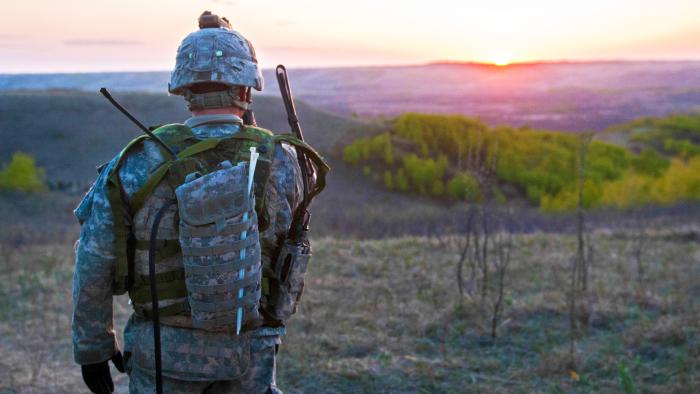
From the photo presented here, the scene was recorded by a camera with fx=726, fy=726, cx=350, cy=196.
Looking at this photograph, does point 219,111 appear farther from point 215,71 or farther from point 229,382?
point 229,382

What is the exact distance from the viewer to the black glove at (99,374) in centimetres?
241

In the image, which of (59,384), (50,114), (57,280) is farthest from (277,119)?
(59,384)

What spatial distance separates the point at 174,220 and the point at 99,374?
0.62 m

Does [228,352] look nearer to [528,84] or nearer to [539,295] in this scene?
[539,295]

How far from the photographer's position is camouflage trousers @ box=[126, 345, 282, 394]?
2.36m

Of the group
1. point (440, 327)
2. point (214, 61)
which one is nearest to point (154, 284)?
point (214, 61)

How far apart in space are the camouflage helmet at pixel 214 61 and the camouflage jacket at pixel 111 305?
0.13 meters

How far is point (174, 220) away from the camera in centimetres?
229

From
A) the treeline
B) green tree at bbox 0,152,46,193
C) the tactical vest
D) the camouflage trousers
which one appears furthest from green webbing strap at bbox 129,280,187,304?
green tree at bbox 0,152,46,193

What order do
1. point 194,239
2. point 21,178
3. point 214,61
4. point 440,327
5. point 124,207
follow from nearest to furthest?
point 194,239
point 124,207
point 214,61
point 440,327
point 21,178

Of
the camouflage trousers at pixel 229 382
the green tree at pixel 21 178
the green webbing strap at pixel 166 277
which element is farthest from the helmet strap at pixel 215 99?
the green tree at pixel 21 178

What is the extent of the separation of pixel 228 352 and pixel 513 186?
28.6 m

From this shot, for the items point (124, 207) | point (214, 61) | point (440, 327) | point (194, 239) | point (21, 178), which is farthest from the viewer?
point (21, 178)

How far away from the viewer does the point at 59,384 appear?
4.91 metres
